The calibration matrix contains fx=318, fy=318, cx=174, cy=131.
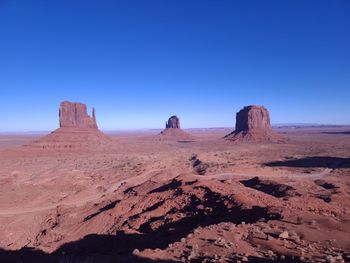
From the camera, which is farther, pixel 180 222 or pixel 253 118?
pixel 253 118

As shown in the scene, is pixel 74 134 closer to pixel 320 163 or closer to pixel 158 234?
pixel 320 163

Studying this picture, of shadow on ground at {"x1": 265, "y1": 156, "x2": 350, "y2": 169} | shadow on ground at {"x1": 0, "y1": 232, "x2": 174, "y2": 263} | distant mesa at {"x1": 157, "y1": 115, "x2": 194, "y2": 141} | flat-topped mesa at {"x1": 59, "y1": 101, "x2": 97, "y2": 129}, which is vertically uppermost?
flat-topped mesa at {"x1": 59, "y1": 101, "x2": 97, "y2": 129}

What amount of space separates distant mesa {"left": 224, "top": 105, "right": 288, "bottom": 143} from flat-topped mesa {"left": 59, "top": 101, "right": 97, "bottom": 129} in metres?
Answer: 50.2

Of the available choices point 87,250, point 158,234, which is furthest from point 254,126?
point 87,250

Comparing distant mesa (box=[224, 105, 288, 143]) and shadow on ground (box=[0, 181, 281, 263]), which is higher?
distant mesa (box=[224, 105, 288, 143])

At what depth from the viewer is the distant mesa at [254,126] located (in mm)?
108062

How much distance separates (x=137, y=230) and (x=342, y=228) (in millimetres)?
10843

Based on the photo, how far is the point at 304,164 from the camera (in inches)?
2032

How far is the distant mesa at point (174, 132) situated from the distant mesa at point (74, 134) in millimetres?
48794

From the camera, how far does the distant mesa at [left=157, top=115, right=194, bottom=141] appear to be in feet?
476

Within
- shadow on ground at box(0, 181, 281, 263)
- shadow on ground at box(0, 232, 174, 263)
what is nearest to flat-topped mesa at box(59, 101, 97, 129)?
shadow on ground at box(0, 181, 281, 263)

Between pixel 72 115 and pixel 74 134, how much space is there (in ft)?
27.0

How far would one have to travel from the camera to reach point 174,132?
15175 cm

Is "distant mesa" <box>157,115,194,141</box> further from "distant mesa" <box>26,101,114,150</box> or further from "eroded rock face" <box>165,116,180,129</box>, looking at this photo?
"distant mesa" <box>26,101,114,150</box>
